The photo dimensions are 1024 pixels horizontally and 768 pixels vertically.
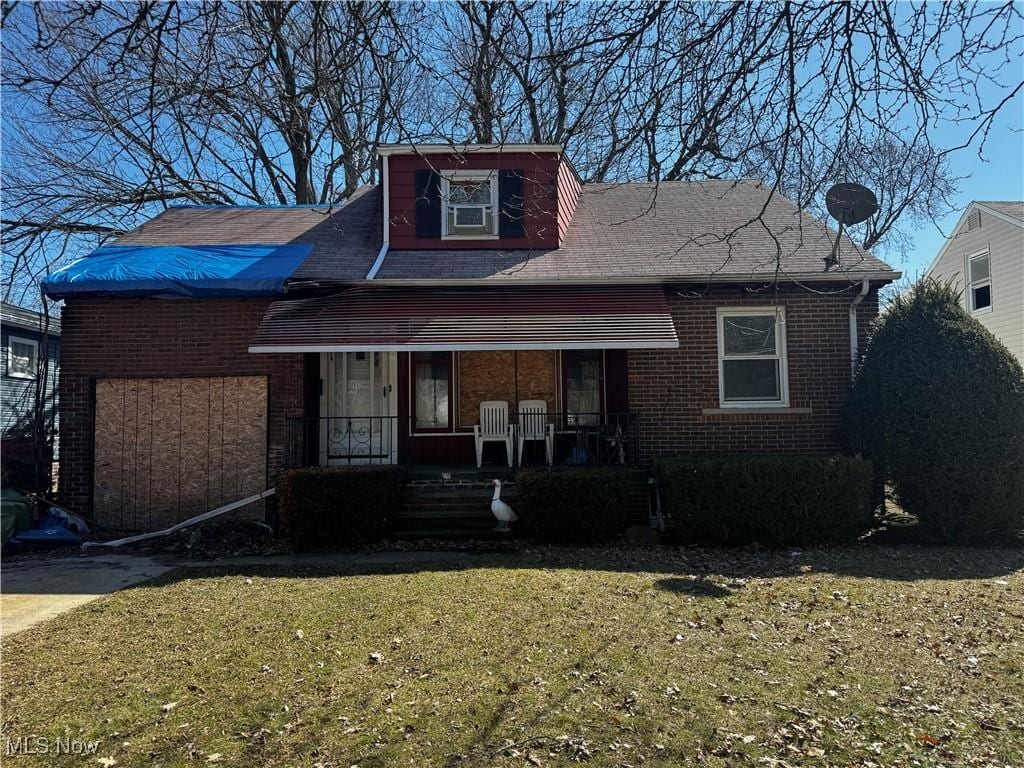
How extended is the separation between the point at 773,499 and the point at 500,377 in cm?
502

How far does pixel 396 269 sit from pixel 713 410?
5.29 meters

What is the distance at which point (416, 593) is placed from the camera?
5824 mm

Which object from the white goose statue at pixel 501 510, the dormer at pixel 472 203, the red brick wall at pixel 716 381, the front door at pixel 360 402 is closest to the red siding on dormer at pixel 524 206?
the dormer at pixel 472 203

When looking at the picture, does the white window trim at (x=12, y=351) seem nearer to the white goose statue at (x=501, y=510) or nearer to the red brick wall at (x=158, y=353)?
the red brick wall at (x=158, y=353)

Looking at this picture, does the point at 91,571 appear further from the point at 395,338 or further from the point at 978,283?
the point at 978,283

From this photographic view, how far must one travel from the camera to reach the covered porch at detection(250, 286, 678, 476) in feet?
27.6

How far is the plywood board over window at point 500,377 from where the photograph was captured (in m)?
11.0

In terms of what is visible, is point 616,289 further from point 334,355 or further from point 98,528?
point 98,528

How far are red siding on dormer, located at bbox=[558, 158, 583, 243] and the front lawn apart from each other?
662 centimetres

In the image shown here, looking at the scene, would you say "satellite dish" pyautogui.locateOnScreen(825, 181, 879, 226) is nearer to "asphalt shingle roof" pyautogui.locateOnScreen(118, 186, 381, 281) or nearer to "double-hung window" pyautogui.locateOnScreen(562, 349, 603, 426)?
"double-hung window" pyautogui.locateOnScreen(562, 349, 603, 426)

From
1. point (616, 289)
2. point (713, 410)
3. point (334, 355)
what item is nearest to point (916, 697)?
point (713, 410)

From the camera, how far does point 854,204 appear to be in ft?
31.7

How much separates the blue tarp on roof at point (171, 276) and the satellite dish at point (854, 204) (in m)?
8.38

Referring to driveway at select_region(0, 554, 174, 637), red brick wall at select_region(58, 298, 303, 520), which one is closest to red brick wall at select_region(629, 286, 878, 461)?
red brick wall at select_region(58, 298, 303, 520)
